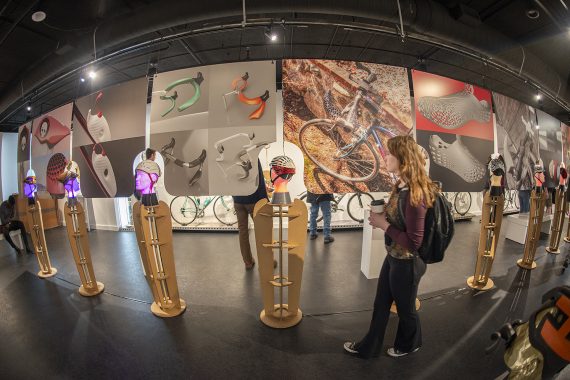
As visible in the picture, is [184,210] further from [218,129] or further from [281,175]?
[281,175]

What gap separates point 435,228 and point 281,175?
3.65 ft

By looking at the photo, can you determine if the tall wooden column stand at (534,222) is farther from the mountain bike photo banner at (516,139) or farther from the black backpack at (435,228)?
the black backpack at (435,228)

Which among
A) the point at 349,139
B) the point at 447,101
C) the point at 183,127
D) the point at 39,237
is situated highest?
the point at 447,101

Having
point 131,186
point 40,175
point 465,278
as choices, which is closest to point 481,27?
point 465,278

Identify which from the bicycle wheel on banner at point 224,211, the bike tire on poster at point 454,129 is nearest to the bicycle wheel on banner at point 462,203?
the bike tire on poster at point 454,129

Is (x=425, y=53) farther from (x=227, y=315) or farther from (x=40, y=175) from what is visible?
(x=40, y=175)

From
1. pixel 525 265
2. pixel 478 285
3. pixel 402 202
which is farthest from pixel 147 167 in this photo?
pixel 525 265

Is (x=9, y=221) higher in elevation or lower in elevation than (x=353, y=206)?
lower

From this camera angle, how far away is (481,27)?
339 centimetres

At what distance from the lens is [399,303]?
157 cm

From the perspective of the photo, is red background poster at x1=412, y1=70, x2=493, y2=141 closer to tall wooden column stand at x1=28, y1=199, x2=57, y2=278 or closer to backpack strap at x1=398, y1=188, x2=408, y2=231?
backpack strap at x1=398, y1=188, x2=408, y2=231

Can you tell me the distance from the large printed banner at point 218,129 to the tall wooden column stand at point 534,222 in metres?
3.63

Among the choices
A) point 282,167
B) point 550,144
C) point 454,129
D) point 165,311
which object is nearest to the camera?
point 282,167

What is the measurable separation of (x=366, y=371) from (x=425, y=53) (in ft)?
18.4
